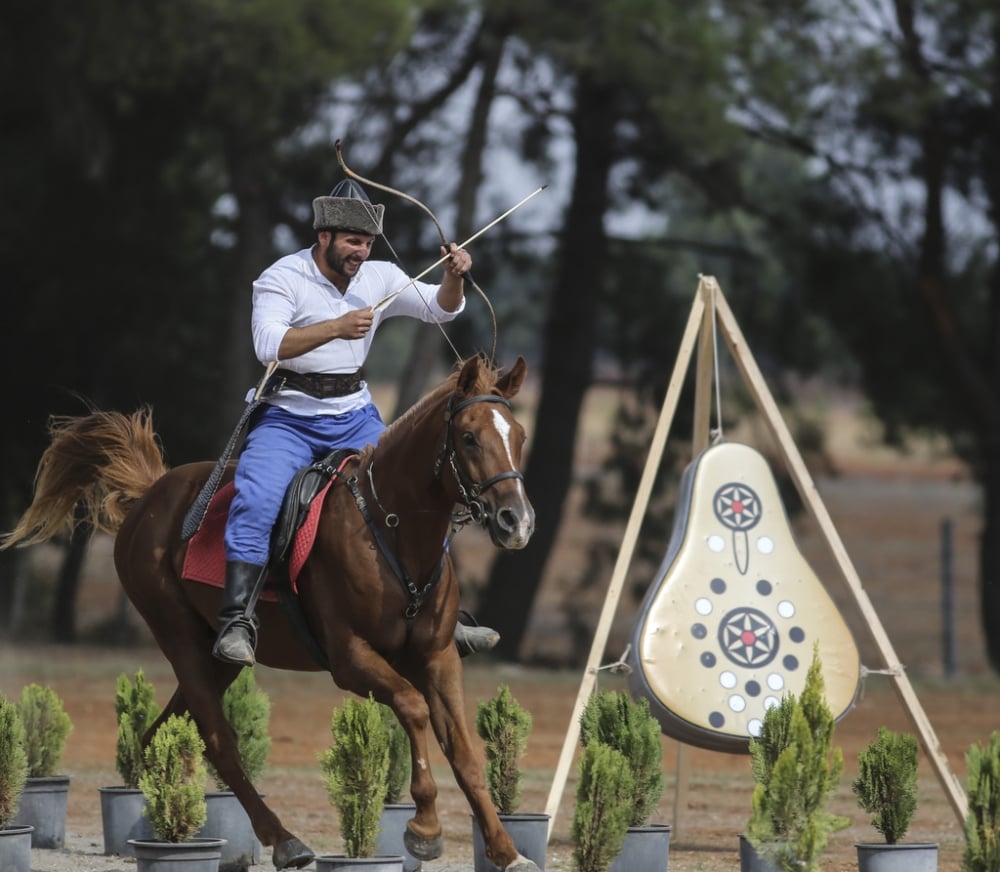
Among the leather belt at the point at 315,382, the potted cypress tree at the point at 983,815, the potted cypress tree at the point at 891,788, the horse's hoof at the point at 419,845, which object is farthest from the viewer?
the leather belt at the point at 315,382

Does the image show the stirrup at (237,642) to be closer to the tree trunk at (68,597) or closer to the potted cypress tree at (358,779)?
the potted cypress tree at (358,779)

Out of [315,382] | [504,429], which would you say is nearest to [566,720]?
[315,382]

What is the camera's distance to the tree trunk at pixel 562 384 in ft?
69.3

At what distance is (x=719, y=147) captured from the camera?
17438 millimetres

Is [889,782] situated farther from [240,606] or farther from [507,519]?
[240,606]

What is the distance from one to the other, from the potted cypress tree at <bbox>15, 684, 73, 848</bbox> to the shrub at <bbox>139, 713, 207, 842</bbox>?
171 centimetres

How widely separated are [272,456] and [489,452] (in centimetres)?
120

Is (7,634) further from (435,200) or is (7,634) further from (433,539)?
(433,539)

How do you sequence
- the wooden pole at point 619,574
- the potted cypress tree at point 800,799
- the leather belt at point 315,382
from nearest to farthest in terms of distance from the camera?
the potted cypress tree at point 800,799, the leather belt at point 315,382, the wooden pole at point 619,574

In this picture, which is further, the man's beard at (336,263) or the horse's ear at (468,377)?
the man's beard at (336,263)

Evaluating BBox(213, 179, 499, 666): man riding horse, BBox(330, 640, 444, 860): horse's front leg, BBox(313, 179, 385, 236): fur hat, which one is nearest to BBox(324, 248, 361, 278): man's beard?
BBox(213, 179, 499, 666): man riding horse

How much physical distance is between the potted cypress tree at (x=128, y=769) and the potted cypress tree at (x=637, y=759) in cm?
212

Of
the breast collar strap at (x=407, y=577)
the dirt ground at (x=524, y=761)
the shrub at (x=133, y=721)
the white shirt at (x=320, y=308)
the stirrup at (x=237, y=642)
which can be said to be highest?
the white shirt at (x=320, y=308)

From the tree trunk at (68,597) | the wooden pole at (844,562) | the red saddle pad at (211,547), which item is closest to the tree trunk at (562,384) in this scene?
the tree trunk at (68,597)
